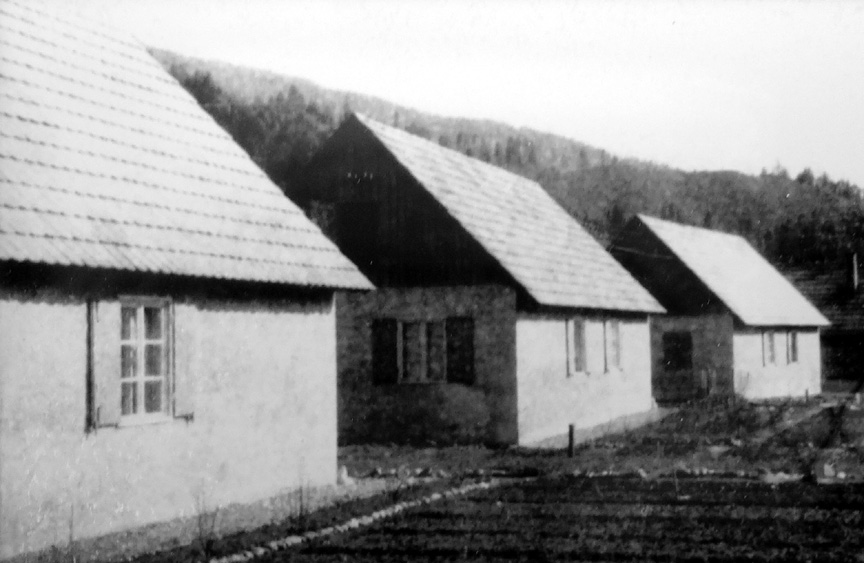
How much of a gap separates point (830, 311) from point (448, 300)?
32817mm

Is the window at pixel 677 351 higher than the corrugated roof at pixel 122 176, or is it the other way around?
the corrugated roof at pixel 122 176

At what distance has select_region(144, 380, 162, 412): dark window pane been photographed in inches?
505

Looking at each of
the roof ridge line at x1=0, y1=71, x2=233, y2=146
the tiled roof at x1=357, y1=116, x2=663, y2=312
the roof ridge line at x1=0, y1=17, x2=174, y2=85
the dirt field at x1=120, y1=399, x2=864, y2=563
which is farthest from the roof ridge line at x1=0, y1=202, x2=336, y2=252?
the tiled roof at x1=357, y1=116, x2=663, y2=312

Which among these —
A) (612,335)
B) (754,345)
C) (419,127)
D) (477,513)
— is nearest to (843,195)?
(419,127)

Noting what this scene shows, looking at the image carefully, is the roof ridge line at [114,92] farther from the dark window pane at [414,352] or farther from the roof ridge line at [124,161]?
the dark window pane at [414,352]

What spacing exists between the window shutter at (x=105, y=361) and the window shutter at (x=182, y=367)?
3.04 feet

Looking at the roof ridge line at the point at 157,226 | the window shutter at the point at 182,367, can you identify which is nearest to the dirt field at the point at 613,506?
the window shutter at the point at 182,367

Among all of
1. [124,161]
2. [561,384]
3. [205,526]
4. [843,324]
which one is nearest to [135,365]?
[205,526]

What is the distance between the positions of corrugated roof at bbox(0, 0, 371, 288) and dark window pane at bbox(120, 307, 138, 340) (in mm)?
767

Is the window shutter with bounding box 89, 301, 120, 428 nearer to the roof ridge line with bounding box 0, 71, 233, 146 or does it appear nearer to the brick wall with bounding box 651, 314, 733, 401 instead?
the roof ridge line with bounding box 0, 71, 233, 146

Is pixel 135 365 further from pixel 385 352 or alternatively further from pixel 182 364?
pixel 385 352

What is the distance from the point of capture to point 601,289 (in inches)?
1048

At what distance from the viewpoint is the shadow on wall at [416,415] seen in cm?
2150

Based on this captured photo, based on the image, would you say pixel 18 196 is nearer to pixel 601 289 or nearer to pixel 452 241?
pixel 452 241
